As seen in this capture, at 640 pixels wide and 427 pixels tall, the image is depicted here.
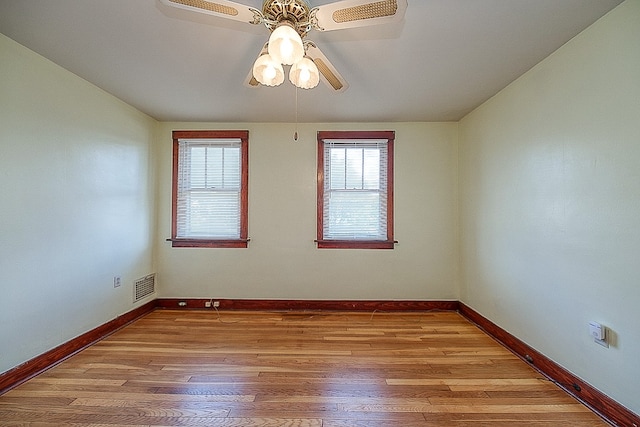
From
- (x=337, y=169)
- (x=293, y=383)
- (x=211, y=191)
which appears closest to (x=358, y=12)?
(x=293, y=383)

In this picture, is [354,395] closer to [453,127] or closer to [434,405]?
[434,405]

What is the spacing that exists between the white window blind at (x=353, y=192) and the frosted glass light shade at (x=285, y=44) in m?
2.51

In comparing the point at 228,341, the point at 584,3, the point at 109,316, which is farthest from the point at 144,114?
the point at 584,3

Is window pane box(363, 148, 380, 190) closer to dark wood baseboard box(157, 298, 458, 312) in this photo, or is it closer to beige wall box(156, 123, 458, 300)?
beige wall box(156, 123, 458, 300)

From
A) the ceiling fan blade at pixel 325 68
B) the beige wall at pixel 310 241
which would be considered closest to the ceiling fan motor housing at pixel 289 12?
the ceiling fan blade at pixel 325 68

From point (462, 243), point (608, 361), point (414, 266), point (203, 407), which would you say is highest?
point (462, 243)

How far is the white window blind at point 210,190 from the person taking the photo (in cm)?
394

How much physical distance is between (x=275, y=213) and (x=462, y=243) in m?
2.43

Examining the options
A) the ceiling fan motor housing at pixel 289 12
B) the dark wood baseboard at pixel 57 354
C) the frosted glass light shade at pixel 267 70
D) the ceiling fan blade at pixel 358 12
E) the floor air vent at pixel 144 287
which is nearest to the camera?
the ceiling fan blade at pixel 358 12

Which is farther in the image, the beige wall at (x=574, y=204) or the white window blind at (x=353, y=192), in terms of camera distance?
the white window blind at (x=353, y=192)

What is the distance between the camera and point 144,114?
3705mm

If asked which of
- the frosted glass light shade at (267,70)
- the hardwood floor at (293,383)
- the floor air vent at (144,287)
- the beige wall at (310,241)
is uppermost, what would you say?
the frosted glass light shade at (267,70)

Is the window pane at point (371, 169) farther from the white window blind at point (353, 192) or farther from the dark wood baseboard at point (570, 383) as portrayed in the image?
the dark wood baseboard at point (570, 383)

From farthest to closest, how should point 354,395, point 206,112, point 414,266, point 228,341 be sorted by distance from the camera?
point 414,266
point 206,112
point 228,341
point 354,395
